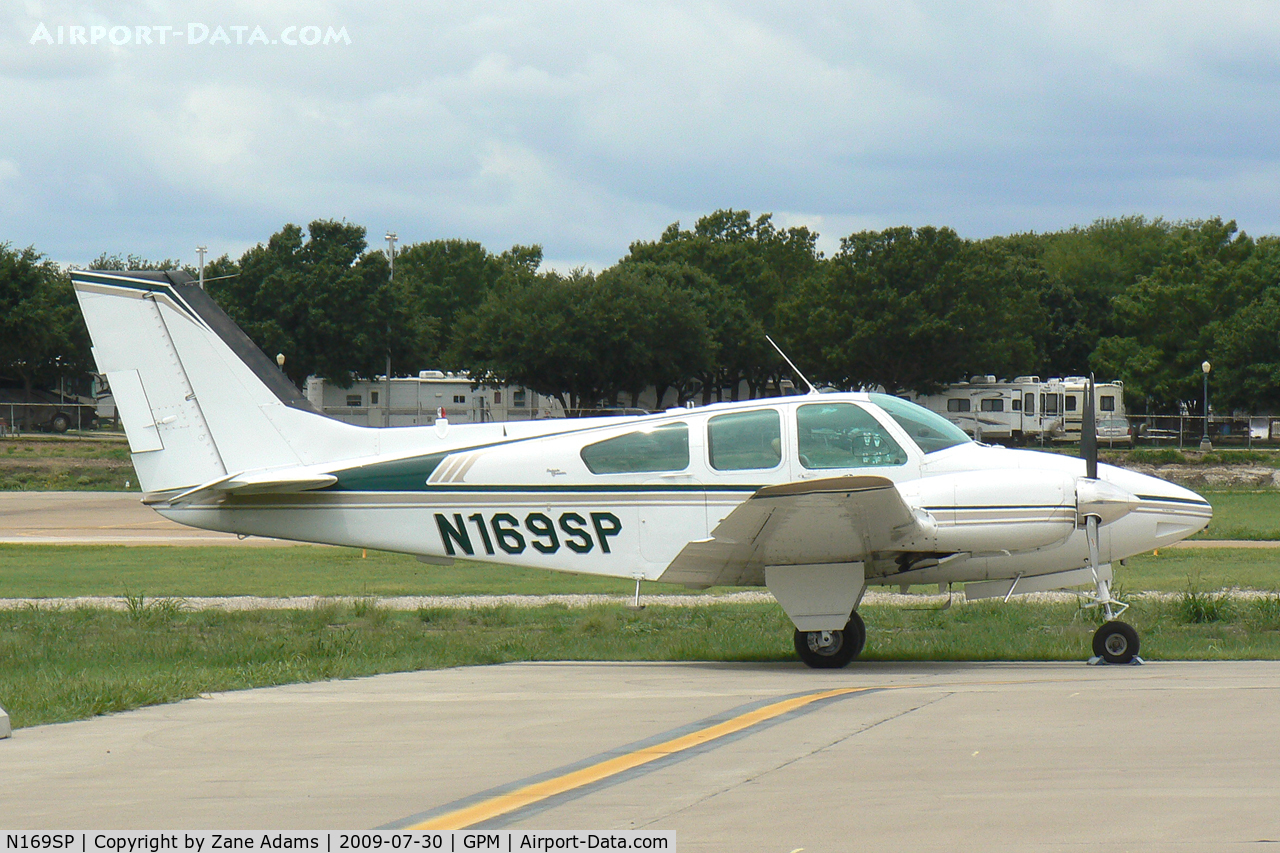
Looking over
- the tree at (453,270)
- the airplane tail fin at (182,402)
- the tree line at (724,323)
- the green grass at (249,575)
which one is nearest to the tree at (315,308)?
the tree line at (724,323)

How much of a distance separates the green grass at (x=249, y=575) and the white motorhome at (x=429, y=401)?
3995 centimetres

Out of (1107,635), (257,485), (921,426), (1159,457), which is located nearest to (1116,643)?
(1107,635)

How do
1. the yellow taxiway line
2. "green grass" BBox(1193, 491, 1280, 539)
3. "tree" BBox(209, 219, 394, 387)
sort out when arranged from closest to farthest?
the yellow taxiway line < "green grass" BBox(1193, 491, 1280, 539) < "tree" BBox(209, 219, 394, 387)

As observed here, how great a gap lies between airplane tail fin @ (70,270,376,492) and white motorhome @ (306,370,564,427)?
52.6m

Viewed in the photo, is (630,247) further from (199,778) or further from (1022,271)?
(199,778)

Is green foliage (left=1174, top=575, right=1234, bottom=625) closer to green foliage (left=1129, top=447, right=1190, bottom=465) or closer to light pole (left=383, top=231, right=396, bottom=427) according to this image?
green foliage (left=1129, top=447, right=1190, bottom=465)

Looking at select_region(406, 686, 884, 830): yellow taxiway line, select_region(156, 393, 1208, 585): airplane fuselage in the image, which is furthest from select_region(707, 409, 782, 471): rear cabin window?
select_region(406, 686, 884, 830): yellow taxiway line

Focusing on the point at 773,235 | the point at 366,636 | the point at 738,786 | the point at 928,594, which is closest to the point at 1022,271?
the point at 773,235

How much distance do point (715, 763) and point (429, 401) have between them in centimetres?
6195

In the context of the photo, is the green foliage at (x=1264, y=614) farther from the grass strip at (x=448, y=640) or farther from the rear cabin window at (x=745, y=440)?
the rear cabin window at (x=745, y=440)

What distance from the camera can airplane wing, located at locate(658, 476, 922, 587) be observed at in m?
9.60

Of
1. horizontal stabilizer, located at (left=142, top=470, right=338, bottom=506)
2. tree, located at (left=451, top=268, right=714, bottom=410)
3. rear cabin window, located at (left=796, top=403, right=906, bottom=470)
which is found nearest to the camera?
rear cabin window, located at (left=796, top=403, right=906, bottom=470)

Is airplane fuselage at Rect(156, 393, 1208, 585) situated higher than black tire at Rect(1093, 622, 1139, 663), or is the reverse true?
airplane fuselage at Rect(156, 393, 1208, 585)

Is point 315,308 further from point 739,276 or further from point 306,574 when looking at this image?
point 306,574
